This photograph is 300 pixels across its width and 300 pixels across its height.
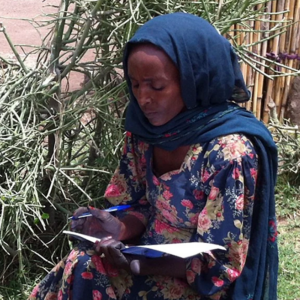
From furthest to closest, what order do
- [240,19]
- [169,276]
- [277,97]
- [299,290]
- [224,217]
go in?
[277,97] → [299,290] → [240,19] → [169,276] → [224,217]

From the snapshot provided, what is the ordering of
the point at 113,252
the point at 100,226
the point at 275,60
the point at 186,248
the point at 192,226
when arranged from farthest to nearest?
the point at 275,60
the point at 100,226
the point at 192,226
the point at 113,252
the point at 186,248

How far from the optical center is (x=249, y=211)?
A: 1812mm

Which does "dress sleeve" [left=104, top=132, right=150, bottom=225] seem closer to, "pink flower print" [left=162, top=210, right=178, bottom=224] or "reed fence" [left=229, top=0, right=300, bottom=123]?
"pink flower print" [left=162, top=210, right=178, bottom=224]

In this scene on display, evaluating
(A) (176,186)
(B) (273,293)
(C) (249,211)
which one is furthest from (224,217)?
(B) (273,293)

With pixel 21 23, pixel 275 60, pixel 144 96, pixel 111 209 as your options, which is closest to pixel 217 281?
pixel 111 209

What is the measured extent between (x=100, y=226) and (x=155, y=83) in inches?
24.1

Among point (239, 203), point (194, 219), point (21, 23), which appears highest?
point (239, 203)

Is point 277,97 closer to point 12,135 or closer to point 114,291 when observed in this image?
point 12,135

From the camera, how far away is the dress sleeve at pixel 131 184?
2146 millimetres

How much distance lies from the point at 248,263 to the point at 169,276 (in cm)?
28

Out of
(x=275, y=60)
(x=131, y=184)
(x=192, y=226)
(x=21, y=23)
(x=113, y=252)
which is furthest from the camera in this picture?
(x=21, y=23)

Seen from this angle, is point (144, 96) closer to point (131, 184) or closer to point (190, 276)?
point (131, 184)

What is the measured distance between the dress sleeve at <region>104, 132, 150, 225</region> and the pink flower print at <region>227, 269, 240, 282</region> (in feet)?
1.56

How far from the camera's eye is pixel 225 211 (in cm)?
176
